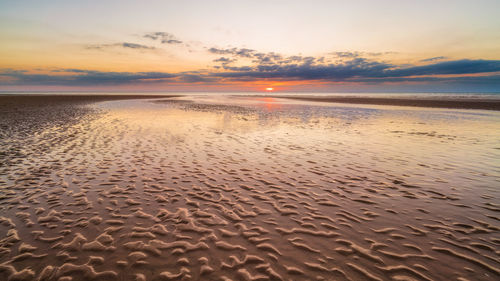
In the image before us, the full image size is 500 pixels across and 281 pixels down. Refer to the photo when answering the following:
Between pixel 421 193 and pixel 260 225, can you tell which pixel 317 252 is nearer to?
pixel 260 225

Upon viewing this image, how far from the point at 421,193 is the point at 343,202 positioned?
12.2 ft

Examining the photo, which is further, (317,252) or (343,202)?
(343,202)

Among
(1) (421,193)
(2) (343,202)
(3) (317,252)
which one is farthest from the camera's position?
(1) (421,193)

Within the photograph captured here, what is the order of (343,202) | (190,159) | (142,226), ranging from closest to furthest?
(142,226)
(343,202)
(190,159)

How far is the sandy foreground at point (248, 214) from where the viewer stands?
5.42 meters

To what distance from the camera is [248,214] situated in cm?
788

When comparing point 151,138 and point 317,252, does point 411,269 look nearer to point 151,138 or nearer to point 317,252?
point 317,252

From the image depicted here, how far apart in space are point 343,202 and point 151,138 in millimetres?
16977

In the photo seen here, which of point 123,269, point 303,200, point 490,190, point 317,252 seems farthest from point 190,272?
point 490,190

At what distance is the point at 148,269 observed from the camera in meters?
5.31

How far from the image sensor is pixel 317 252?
5.96 metres

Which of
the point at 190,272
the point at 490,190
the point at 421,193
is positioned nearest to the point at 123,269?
the point at 190,272

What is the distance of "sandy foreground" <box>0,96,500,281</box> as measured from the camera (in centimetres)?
Answer: 542

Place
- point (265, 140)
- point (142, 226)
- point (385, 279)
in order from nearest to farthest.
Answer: point (385, 279) → point (142, 226) → point (265, 140)
